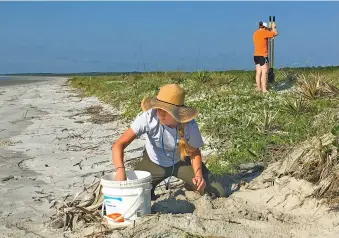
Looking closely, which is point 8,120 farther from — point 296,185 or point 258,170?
point 296,185

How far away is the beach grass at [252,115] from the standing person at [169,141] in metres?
1.16

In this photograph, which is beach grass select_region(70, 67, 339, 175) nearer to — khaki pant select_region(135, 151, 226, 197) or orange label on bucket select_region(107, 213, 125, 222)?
khaki pant select_region(135, 151, 226, 197)

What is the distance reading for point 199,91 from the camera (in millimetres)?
13203

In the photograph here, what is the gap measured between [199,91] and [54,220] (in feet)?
29.4

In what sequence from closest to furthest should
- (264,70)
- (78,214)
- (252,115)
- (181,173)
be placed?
1. (78,214)
2. (181,173)
3. (252,115)
4. (264,70)

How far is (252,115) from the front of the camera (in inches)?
337

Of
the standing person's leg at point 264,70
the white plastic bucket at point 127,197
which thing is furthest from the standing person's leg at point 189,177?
the standing person's leg at point 264,70

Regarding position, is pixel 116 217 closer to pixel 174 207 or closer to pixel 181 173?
pixel 174 207

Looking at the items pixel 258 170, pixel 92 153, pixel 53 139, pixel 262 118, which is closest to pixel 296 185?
pixel 258 170

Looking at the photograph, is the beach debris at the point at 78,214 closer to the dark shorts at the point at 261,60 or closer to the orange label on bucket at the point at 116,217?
the orange label on bucket at the point at 116,217

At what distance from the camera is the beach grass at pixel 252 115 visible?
6.46 metres

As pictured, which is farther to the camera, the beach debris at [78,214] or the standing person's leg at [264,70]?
the standing person's leg at [264,70]

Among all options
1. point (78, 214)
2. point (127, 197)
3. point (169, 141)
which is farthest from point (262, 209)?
point (78, 214)

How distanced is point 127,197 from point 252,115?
15.5 ft
